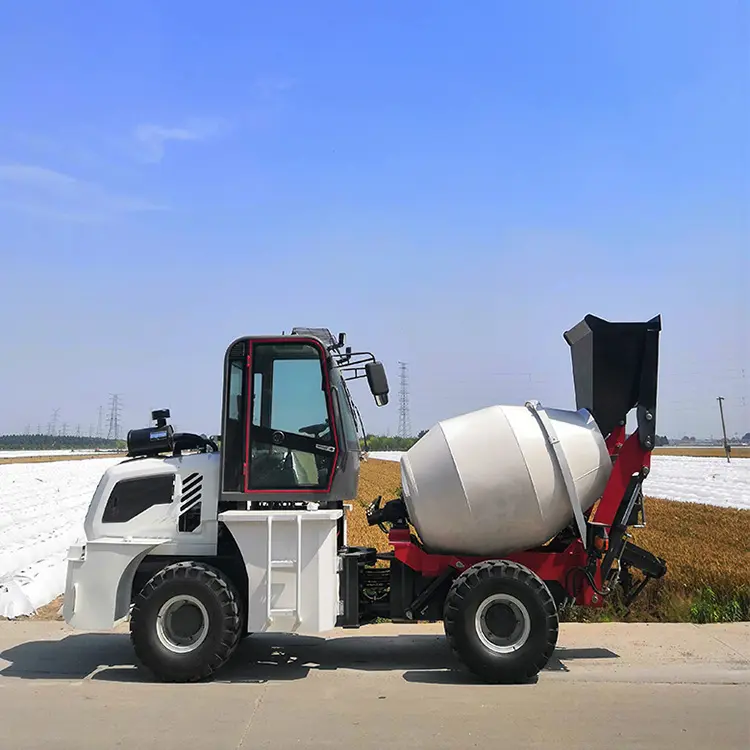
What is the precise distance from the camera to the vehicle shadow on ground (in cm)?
707

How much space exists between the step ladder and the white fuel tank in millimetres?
1108

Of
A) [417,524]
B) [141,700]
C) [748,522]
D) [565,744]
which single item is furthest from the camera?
[748,522]

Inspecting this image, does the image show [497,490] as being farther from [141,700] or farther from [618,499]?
[141,700]

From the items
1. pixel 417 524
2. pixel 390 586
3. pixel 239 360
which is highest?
pixel 239 360

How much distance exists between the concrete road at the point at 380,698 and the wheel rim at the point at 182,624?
0.35m

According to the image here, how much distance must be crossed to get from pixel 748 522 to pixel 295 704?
15534 mm

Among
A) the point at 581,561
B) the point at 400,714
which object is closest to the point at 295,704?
the point at 400,714

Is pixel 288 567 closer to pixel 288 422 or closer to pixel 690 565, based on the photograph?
pixel 288 422

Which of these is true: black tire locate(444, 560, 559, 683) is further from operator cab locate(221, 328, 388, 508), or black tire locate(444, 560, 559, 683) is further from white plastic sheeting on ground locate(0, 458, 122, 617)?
white plastic sheeting on ground locate(0, 458, 122, 617)

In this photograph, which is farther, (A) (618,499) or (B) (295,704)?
(A) (618,499)

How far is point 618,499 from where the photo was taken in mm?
7266

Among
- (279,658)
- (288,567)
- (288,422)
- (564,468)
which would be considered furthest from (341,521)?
(564,468)

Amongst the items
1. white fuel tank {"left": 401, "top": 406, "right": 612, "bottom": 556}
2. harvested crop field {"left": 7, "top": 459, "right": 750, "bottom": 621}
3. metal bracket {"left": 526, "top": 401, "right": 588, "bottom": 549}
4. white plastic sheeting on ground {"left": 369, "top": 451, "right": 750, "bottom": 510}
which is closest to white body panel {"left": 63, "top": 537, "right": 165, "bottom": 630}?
white fuel tank {"left": 401, "top": 406, "right": 612, "bottom": 556}

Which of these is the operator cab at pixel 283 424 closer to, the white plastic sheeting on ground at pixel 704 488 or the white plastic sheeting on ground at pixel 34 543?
the white plastic sheeting on ground at pixel 34 543
